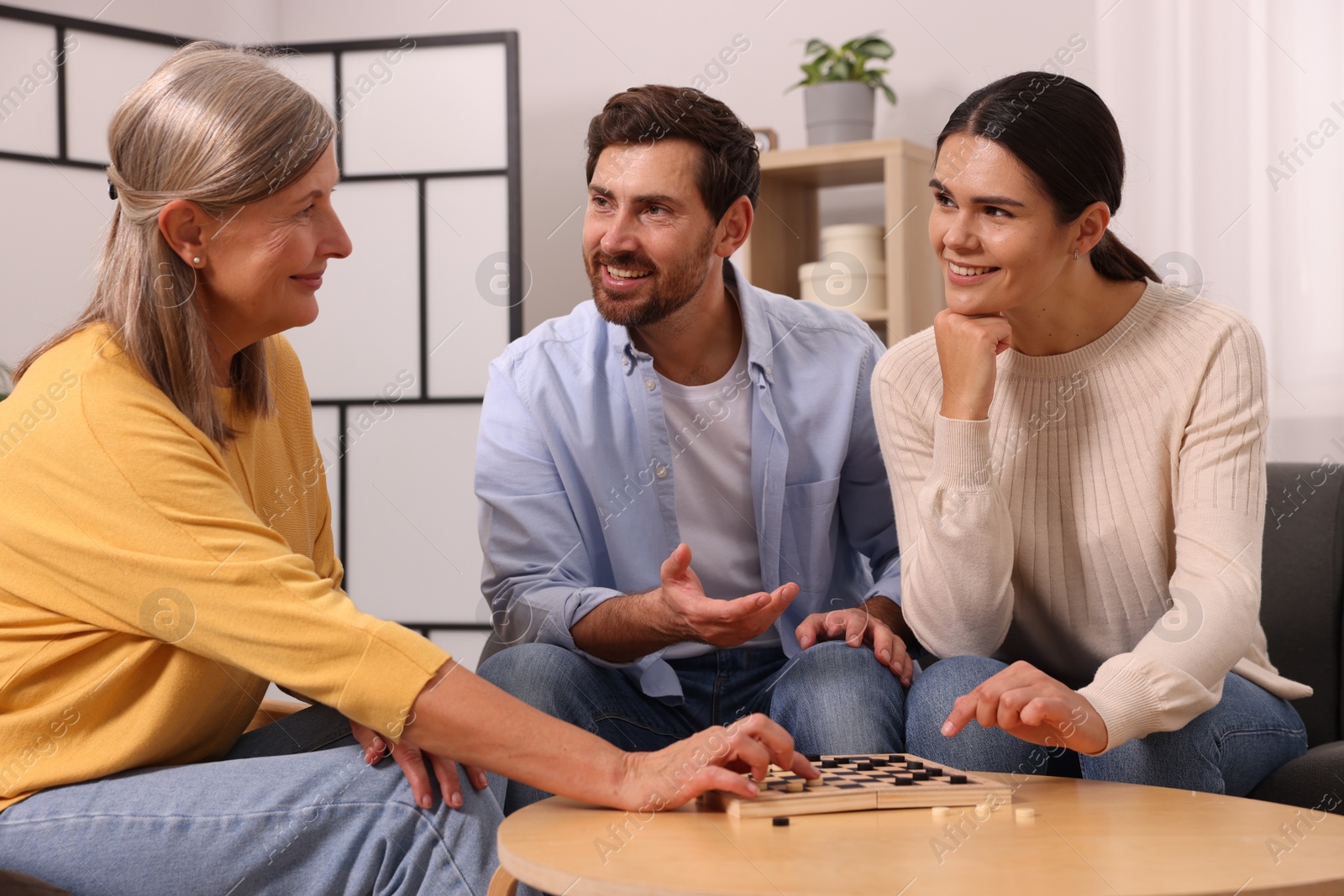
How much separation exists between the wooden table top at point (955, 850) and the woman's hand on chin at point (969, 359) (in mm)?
538

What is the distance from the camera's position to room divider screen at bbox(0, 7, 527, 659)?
3436mm

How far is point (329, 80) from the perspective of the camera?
3457 millimetres

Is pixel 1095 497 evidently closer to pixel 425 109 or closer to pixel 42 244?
pixel 425 109

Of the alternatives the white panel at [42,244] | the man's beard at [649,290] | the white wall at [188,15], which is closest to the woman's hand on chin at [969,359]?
the man's beard at [649,290]

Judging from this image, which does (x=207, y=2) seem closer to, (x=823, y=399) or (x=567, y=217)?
(x=567, y=217)

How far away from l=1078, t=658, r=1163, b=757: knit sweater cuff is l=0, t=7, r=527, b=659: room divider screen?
240 centimetres

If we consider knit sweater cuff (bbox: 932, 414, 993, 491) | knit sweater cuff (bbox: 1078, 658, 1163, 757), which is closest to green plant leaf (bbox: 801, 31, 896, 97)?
knit sweater cuff (bbox: 932, 414, 993, 491)

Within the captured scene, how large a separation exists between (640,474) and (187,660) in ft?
2.69

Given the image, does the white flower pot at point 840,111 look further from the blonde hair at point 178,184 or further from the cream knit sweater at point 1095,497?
the blonde hair at point 178,184

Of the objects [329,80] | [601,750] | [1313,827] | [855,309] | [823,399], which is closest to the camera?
[1313,827]

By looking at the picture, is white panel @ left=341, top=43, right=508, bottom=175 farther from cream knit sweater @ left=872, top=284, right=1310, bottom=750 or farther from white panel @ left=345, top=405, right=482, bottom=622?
cream knit sweater @ left=872, top=284, right=1310, bottom=750

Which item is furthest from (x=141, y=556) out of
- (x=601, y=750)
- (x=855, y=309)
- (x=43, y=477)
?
(x=855, y=309)

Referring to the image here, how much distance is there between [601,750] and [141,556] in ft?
1.55

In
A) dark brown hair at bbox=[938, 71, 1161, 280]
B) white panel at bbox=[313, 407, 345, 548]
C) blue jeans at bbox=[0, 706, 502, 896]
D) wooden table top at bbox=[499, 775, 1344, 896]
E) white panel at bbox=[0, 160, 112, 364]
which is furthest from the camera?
white panel at bbox=[313, 407, 345, 548]
